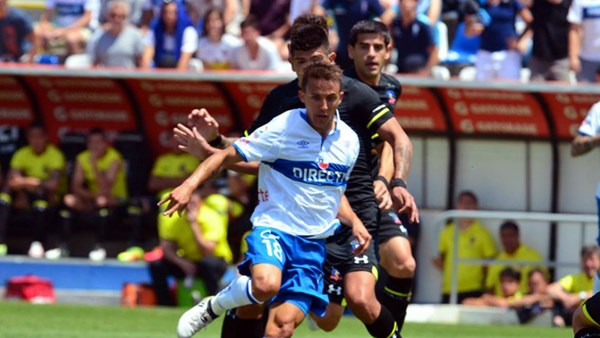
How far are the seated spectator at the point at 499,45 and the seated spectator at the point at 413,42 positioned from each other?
56cm

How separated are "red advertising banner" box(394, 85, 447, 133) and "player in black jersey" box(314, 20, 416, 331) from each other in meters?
6.81

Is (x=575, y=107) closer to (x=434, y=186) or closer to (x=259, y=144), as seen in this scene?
(x=434, y=186)

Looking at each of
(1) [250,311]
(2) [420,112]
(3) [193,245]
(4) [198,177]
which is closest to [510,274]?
(2) [420,112]

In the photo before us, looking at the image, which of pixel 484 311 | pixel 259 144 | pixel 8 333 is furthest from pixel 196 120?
pixel 484 311

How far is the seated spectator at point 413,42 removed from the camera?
54.5 ft

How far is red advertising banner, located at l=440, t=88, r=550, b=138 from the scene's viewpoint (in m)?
17.0

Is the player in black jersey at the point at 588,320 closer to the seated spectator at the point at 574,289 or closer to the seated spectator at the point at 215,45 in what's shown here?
the seated spectator at the point at 574,289

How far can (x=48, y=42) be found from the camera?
63.2 ft

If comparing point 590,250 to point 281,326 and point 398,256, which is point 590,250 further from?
point 281,326

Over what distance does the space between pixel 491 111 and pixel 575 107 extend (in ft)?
3.32

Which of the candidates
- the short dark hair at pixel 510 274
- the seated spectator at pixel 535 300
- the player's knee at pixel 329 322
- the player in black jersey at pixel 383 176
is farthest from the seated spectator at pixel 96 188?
the player's knee at pixel 329 322

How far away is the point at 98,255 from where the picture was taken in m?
17.9

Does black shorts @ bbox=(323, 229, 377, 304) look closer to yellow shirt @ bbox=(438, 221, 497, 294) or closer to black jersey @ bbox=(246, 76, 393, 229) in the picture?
black jersey @ bbox=(246, 76, 393, 229)

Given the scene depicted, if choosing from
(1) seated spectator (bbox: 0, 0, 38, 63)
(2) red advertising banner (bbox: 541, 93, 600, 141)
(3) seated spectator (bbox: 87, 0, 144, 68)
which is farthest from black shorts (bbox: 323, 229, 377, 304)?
(1) seated spectator (bbox: 0, 0, 38, 63)
